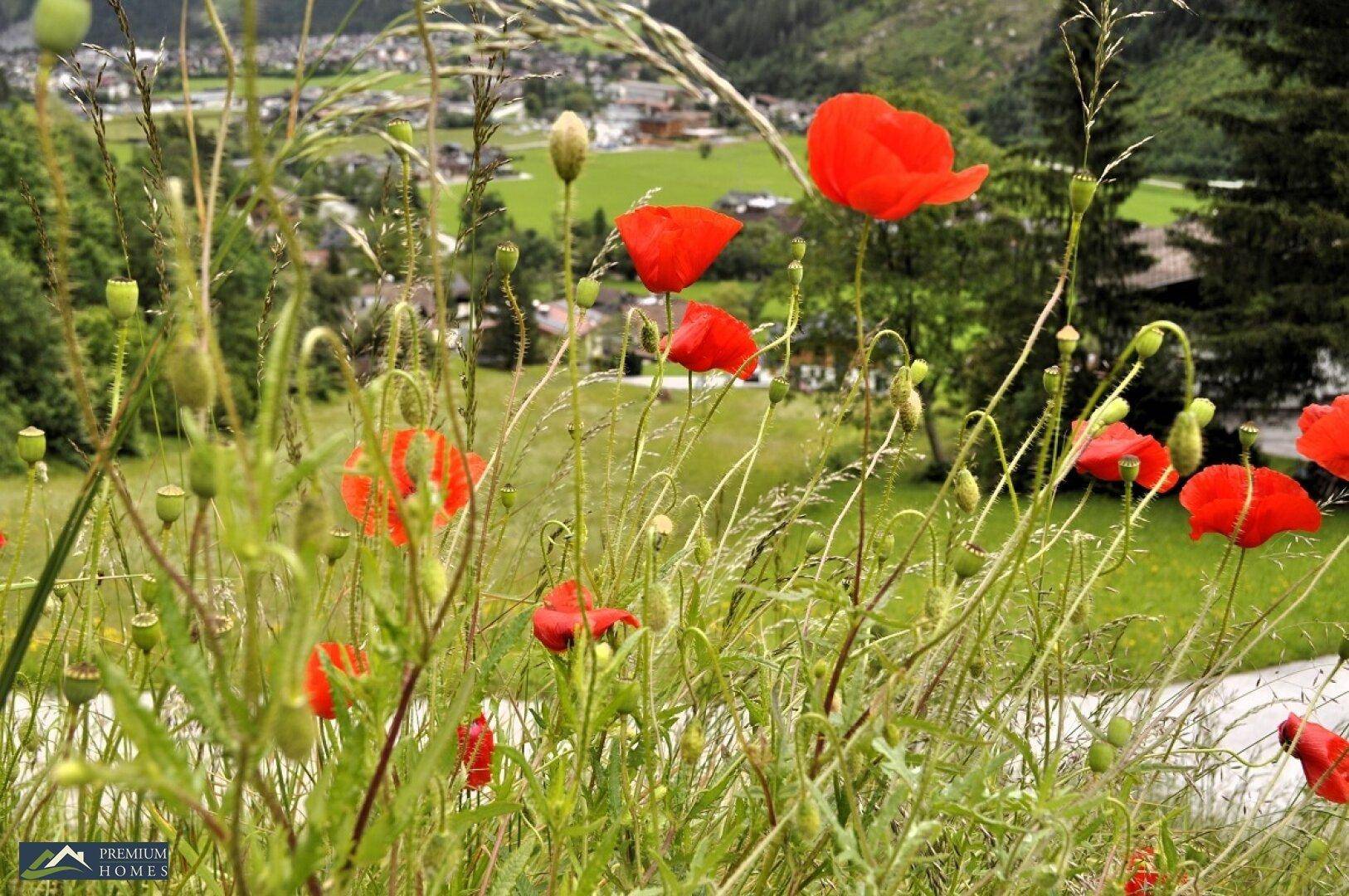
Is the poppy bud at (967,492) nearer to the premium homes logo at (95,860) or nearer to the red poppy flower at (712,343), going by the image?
the red poppy flower at (712,343)

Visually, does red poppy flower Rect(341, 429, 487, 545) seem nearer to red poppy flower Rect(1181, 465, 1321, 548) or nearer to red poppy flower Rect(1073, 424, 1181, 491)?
red poppy flower Rect(1073, 424, 1181, 491)

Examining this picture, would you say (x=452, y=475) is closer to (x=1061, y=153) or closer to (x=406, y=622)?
(x=406, y=622)

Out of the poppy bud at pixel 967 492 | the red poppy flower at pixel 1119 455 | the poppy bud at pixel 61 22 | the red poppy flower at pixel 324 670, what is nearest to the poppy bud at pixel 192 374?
the poppy bud at pixel 61 22

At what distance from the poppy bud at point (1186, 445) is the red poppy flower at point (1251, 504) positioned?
57 cm

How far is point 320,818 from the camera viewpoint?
0.53 m

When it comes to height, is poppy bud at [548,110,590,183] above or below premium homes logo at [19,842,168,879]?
above

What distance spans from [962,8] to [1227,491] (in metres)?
79.9

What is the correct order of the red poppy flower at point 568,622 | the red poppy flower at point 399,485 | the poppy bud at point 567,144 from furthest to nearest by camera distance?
1. the red poppy flower at point 568,622
2. the red poppy flower at point 399,485
3. the poppy bud at point 567,144

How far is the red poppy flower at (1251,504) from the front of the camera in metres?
1.24

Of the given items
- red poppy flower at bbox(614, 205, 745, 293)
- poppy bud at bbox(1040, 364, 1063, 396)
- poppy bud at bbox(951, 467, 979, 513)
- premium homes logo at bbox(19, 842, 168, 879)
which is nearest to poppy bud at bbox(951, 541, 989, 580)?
poppy bud at bbox(951, 467, 979, 513)

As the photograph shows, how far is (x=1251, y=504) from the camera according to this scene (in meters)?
1.25

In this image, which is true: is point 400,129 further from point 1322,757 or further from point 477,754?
point 1322,757

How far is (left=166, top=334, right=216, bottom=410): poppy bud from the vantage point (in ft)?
1.61

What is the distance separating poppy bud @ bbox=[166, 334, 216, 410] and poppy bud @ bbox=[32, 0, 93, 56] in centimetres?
13
